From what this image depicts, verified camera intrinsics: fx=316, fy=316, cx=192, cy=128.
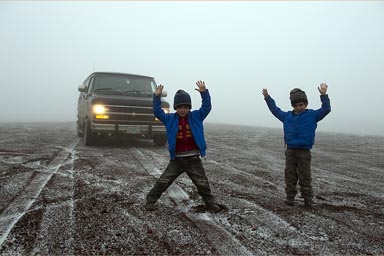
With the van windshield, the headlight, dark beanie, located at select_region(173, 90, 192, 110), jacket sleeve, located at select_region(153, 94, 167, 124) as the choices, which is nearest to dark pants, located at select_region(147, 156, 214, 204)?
jacket sleeve, located at select_region(153, 94, 167, 124)

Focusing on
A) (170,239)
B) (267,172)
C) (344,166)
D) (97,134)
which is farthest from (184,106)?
(97,134)

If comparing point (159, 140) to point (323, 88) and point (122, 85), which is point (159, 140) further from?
point (323, 88)

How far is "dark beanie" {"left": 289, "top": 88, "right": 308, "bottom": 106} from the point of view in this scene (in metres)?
3.97

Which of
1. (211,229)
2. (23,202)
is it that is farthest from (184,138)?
(23,202)

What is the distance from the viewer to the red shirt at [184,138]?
378cm

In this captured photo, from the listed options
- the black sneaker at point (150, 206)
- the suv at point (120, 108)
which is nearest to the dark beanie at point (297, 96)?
the black sneaker at point (150, 206)

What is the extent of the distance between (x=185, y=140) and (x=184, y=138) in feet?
0.09

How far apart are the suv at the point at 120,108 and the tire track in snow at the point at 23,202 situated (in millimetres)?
2925

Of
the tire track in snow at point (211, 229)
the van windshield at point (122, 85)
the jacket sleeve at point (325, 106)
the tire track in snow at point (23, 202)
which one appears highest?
the van windshield at point (122, 85)

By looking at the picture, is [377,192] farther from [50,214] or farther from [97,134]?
[97,134]

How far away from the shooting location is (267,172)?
629 cm

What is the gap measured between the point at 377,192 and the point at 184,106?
340cm

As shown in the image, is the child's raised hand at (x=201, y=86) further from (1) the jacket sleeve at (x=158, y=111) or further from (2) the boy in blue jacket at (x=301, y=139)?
(2) the boy in blue jacket at (x=301, y=139)

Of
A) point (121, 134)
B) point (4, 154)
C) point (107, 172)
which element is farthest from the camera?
point (121, 134)
